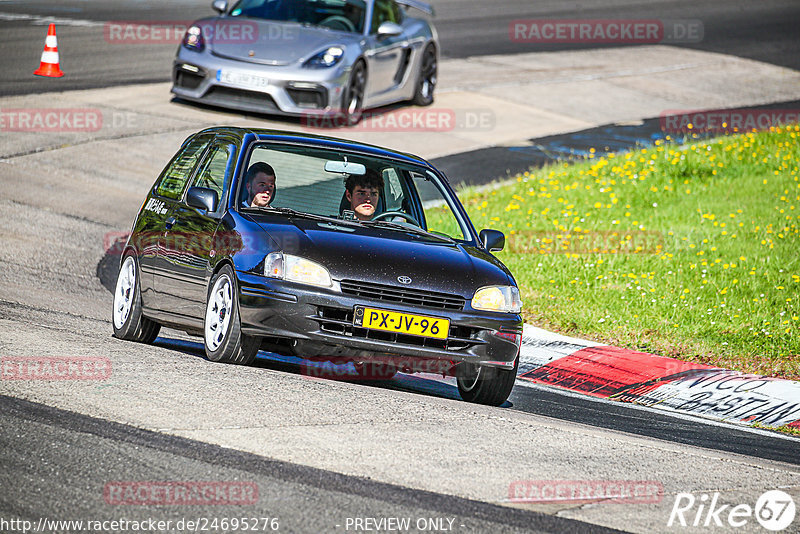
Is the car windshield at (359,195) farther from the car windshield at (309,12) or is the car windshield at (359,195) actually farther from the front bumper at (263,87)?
the car windshield at (309,12)

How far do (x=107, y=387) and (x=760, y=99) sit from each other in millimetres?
20354

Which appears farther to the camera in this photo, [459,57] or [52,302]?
[459,57]

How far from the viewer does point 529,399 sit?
8766 mm

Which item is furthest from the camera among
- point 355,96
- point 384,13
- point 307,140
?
point 384,13

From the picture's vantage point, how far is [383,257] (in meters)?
7.62

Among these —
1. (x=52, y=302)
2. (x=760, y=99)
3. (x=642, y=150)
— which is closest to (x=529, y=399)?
(x=52, y=302)

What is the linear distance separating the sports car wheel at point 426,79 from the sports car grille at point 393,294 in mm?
12993

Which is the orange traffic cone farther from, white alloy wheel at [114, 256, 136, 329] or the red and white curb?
the red and white curb

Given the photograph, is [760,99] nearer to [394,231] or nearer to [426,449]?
[394,231]

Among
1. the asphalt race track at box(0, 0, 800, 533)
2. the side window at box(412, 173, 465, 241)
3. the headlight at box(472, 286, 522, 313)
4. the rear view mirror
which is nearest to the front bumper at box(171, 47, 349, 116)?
the side window at box(412, 173, 465, 241)

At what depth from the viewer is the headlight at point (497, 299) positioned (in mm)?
7685

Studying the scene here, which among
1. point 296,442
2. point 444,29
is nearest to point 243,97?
point 296,442

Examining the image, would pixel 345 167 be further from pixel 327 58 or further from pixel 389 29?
pixel 389 29

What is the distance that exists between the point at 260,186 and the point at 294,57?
8890 mm
